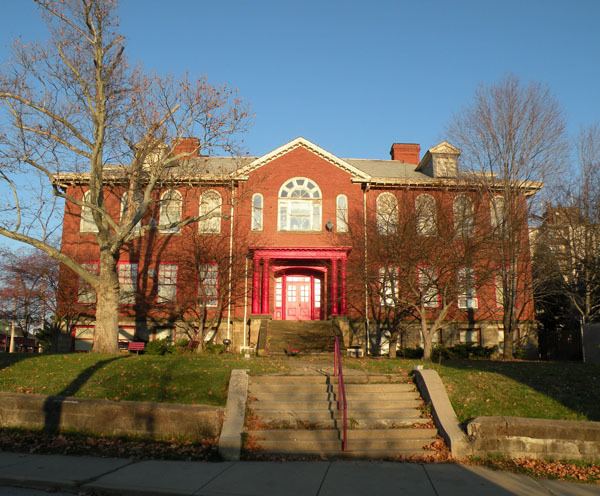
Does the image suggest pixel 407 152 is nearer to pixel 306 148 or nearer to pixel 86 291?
pixel 306 148

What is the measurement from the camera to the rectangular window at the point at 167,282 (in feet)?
76.9

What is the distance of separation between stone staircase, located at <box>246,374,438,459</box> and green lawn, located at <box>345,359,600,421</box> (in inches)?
35.9

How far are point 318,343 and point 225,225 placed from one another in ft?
23.9

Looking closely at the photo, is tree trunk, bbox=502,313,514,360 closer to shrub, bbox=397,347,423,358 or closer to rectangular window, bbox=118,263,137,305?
shrub, bbox=397,347,423,358

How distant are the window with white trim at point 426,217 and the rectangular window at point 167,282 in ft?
36.8

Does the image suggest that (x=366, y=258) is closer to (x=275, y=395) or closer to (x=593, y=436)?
(x=275, y=395)

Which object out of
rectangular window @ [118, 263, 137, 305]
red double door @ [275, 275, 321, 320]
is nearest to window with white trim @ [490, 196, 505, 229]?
red double door @ [275, 275, 321, 320]

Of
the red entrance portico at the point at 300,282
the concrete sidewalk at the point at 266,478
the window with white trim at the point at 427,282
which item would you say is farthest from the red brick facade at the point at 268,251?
the concrete sidewalk at the point at 266,478

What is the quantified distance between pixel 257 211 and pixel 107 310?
10948mm

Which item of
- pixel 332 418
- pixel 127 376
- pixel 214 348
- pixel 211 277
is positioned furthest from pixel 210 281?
pixel 332 418

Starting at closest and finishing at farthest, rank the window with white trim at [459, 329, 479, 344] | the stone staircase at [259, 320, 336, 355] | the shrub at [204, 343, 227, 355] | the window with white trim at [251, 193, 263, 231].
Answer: the stone staircase at [259, 320, 336, 355], the shrub at [204, 343, 227, 355], the window with white trim at [459, 329, 479, 344], the window with white trim at [251, 193, 263, 231]

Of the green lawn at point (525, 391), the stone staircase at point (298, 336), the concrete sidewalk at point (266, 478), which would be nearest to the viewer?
the concrete sidewalk at point (266, 478)

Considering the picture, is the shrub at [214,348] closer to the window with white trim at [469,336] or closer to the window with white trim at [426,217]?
the window with white trim at [426,217]

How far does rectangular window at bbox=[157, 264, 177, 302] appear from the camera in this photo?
76.9 ft
